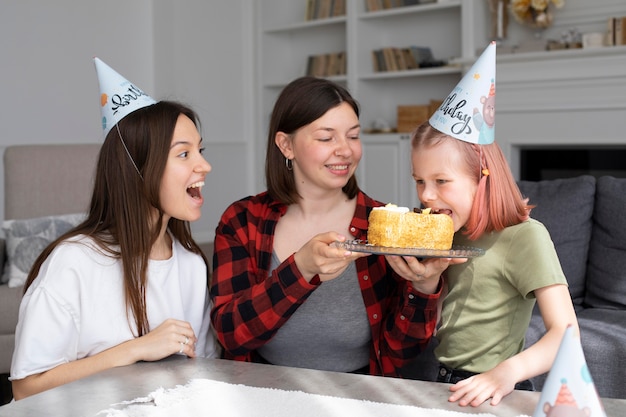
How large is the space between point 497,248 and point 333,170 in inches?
17.3

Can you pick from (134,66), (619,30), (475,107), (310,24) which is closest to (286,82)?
(310,24)

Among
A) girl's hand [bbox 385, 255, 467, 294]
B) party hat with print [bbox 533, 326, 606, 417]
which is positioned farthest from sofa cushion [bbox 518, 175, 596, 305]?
party hat with print [bbox 533, 326, 606, 417]

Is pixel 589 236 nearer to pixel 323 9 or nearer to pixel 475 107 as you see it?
pixel 475 107

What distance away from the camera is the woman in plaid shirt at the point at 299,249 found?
1.76 m

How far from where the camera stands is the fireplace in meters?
4.85

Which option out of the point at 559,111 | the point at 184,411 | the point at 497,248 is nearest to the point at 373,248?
the point at 497,248

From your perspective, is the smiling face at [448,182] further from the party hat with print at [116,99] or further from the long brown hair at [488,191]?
the party hat with print at [116,99]

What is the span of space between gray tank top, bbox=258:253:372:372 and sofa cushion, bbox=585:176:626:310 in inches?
51.7

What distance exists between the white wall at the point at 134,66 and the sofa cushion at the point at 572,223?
264 centimetres

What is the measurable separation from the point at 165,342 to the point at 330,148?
60 cm

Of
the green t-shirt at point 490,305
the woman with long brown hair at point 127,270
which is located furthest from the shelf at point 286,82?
the green t-shirt at point 490,305

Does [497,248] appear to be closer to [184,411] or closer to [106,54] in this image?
[184,411]

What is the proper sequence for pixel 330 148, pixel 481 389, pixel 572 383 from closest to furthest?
pixel 572 383 → pixel 481 389 → pixel 330 148

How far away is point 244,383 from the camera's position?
1.29 metres
